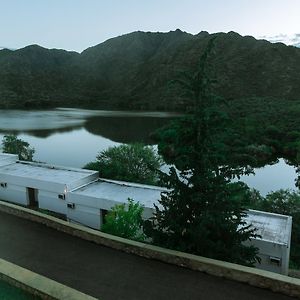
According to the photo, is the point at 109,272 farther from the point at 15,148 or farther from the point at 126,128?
the point at 126,128

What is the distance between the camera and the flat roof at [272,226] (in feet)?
45.9

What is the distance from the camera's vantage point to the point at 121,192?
19.0m

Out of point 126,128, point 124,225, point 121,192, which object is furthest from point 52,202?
point 126,128

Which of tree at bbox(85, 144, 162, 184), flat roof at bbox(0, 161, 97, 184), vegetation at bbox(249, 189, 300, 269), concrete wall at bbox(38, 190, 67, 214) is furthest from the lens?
tree at bbox(85, 144, 162, 184)

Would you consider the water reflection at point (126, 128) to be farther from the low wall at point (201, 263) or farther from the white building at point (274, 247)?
the low wall at point (201, 263)

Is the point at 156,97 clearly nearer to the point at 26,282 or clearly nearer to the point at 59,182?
the point at 59,182

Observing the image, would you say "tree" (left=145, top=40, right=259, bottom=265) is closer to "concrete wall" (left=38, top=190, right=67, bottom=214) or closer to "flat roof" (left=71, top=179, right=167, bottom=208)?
"flat roof" (left=71, top=179, right=167, bottom=208)

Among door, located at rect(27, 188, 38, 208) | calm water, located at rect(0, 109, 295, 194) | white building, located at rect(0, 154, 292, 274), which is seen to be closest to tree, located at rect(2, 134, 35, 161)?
calm water, located at rect(0, 109, 295, 194)

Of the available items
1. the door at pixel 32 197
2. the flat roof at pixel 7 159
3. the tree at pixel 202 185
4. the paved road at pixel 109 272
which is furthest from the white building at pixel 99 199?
the flat roof at pixel 7 159

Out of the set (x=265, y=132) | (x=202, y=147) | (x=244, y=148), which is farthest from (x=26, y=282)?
(x=265, y=132)

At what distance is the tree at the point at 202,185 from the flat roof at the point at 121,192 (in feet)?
23.5

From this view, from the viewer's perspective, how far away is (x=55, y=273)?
870 centimetres

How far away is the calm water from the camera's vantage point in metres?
38.5

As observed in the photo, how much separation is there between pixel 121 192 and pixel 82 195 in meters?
1.95
